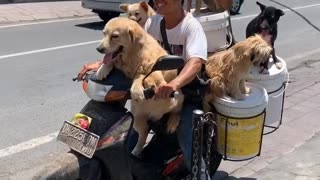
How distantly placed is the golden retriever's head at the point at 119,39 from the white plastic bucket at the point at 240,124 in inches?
33.2

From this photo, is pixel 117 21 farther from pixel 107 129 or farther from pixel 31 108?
pixel 31 108

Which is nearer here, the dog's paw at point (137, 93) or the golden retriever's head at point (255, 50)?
the dog's paw at point (137, 93)

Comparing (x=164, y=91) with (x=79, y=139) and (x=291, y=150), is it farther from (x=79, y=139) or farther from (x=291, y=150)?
(x=291, y=150)

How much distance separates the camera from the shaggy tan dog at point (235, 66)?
3.51 metres

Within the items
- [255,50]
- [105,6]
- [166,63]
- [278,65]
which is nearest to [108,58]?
[166,63]

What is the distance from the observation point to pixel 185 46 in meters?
3.55

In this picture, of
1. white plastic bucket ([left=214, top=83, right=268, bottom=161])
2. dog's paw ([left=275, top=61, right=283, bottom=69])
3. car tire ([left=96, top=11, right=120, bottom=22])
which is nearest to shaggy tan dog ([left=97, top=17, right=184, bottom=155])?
white plastic bucket ([left=214, top=83, right=268, bottom=161])

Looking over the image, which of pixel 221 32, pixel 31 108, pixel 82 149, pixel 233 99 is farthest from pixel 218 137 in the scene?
pixel 31 108

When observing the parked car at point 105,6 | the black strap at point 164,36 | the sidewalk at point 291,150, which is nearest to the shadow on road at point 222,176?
the sidewalk at point 291,150

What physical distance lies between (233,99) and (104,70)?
1017mm

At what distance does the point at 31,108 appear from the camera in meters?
6.58

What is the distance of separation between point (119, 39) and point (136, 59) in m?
0.18

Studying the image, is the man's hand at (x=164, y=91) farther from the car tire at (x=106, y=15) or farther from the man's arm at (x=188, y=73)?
the car tire at (x=106, y=15)

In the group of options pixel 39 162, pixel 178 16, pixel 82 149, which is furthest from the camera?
pixel 39 162
